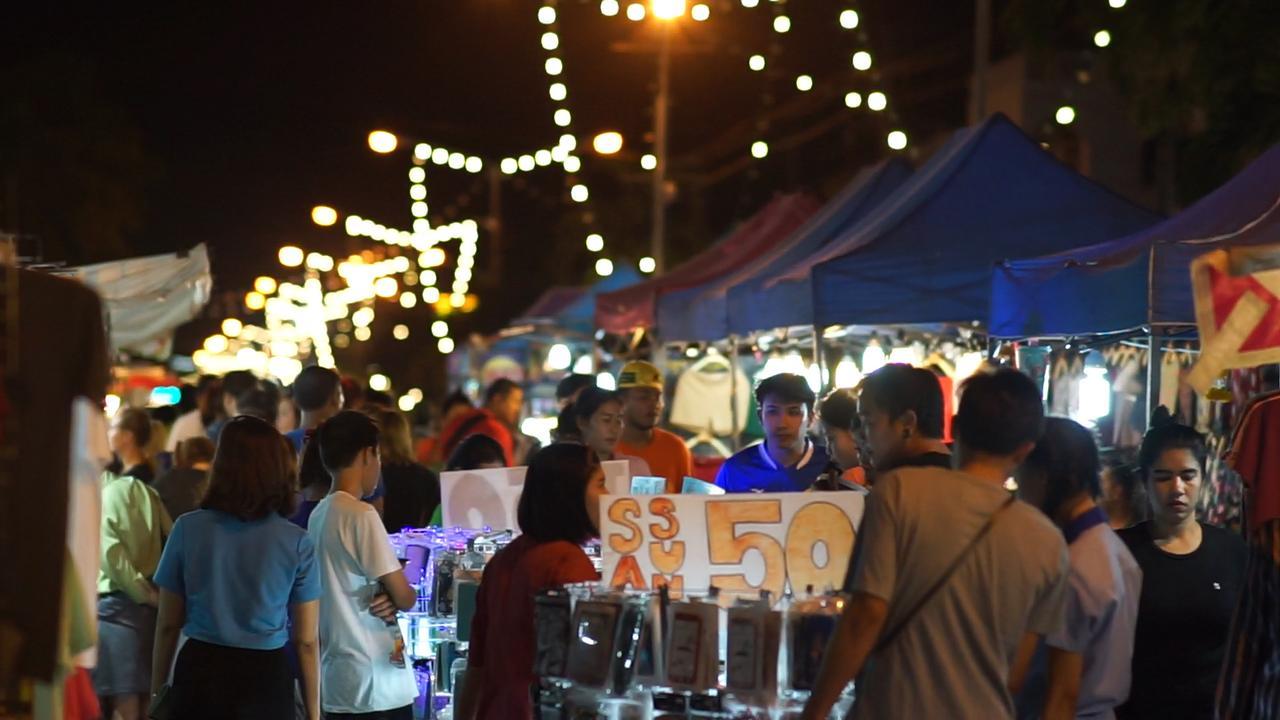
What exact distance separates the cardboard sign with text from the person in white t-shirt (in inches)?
42.1

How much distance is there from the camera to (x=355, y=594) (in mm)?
6434

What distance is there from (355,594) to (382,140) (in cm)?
2009

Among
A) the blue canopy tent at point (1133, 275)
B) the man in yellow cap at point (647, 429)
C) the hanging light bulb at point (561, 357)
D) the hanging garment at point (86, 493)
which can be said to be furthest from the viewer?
the hanging light bulb at point (561, 357)

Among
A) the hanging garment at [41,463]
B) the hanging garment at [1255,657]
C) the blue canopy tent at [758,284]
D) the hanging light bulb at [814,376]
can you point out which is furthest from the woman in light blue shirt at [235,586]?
the blue canopy tent at [758,284]

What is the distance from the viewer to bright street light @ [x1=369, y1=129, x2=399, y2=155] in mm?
25594

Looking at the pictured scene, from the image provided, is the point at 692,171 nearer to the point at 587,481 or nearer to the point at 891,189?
the point at 891,189

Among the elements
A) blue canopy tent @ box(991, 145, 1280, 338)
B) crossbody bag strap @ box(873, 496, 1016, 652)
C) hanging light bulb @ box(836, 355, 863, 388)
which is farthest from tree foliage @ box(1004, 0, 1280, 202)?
crossbody bag strap @ box(873, 496, 1016, 652)

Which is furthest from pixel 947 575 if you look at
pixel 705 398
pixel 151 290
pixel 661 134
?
pixel 661 134

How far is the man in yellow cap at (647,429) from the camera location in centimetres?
951

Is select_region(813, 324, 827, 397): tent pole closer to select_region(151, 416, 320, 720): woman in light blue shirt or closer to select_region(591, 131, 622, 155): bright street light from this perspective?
select_region(151, 416, 320, 720): woman in light blue shirt

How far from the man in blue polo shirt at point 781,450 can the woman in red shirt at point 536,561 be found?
2.85 metres

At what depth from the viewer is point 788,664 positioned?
4.68 meters

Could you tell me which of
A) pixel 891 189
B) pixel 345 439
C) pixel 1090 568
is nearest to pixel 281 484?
pixel 345 439

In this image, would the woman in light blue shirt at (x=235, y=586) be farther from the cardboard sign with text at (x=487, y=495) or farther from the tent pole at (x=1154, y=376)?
the tent pole at (x=1154, y=376)
